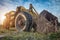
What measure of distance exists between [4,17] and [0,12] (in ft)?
0.30

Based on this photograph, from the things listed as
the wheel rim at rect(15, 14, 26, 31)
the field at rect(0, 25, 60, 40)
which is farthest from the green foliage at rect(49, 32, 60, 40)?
the wheel rim at rect(15, 14, 26, 31)

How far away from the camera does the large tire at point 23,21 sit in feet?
8.54

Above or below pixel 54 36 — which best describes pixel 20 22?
above

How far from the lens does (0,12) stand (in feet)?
8.55

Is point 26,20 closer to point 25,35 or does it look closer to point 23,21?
point 23,21

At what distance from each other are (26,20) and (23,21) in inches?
1.7

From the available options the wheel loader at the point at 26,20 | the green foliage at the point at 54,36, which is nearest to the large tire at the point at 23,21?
the wheel loader at the point at 26,20

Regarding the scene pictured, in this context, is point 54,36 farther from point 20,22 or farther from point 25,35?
point 20,22

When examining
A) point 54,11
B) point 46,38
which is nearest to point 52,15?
point 54,11

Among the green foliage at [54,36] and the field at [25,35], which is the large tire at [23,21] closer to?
the field at [25,35]

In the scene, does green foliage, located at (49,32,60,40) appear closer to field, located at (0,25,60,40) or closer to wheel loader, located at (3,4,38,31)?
field, located at (0,25,60,40)

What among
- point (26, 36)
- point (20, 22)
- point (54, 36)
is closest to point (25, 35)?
point (26, 36)

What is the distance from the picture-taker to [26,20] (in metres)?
2.62

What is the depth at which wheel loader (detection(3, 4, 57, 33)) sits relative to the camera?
2582mm
